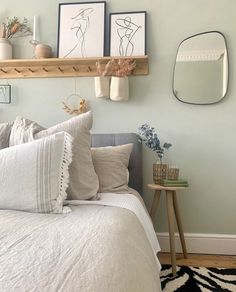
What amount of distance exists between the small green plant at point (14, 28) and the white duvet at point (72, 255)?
1732mm

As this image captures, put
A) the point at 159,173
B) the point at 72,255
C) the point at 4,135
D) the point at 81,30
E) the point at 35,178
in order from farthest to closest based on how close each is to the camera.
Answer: the point at 81,30, the point at 159,173, the point at 4,135, the point at 35,178, the point at 72,255

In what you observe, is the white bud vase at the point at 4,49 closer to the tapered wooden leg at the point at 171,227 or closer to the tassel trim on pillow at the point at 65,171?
the tassel trim on pillow at the point at 65,171

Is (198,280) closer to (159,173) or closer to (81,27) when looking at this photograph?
(159,173)

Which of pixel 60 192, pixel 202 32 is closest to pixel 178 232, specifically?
pixel 60 192

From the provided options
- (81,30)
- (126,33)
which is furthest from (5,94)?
(126,33)

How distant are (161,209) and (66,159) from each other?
3.86ft

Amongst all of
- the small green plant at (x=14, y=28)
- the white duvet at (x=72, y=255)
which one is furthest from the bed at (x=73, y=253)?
the small green plant at (x=14, y=28)

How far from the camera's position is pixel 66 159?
1273mm

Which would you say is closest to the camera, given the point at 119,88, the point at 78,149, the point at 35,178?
the point at 35,178

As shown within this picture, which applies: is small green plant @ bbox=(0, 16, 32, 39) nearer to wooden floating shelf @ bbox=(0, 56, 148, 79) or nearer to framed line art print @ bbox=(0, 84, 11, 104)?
wooden floating shelf @ bbox=(0, 56, 148, 79)

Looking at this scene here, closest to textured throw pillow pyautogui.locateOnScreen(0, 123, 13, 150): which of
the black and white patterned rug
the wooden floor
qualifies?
the black and white patterned rug

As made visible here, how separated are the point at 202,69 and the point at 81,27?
1009 mm

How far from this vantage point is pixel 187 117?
7.14 feet

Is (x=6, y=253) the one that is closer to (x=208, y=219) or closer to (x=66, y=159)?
(x=66, y=159)
